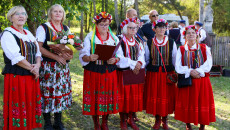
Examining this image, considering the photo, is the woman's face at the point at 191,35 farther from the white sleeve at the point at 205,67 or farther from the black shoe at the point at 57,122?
the black shoe at the point at 57,122

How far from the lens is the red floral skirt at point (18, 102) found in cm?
349

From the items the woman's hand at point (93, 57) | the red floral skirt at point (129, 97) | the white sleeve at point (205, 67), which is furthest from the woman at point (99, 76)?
the white sleeve at point (205, 67)

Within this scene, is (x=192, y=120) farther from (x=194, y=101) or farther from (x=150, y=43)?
(x=150, y=43)

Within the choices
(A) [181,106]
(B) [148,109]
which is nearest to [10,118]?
(B) [148,109]

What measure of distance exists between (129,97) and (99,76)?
83cm

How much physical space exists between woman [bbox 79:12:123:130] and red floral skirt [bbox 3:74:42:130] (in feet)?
3.17

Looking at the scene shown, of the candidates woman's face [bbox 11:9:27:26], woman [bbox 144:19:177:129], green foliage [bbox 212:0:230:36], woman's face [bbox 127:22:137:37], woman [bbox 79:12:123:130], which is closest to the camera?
woman's face [bbox 11:9:27:26]

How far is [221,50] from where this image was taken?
13.0 meters

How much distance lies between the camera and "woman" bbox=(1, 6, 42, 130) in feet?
11.4

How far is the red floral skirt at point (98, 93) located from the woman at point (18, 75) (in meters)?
0.91

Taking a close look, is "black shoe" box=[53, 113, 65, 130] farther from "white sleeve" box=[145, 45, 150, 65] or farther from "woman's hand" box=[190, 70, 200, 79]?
"woman's hand" box=[190, 70, 200, 79]

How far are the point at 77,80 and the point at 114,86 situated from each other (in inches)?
189

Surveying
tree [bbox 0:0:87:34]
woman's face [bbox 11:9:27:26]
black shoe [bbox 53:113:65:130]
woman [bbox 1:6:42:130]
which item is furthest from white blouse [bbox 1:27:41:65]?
tree [bbox 0:0:87:34]

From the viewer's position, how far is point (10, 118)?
3.51 meters
